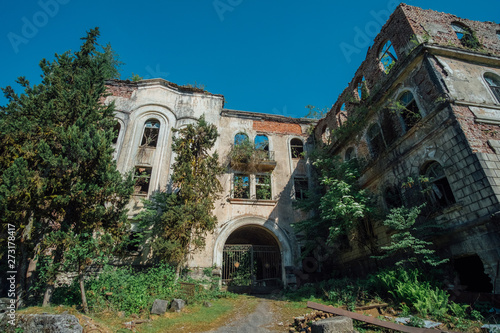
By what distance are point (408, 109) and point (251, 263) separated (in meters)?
10.6

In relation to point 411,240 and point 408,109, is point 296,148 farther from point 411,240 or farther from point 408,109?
point 411,240

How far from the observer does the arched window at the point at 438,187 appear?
25.9 feet

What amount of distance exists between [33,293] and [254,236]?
11527mm

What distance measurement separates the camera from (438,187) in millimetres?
8164

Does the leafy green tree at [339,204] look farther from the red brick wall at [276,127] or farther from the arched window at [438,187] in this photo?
the red brick wall at [276,127]

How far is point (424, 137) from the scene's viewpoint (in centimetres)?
852

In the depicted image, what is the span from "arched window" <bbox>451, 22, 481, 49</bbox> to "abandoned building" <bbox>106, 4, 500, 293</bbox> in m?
0.06

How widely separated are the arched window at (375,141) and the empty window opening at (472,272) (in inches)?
194

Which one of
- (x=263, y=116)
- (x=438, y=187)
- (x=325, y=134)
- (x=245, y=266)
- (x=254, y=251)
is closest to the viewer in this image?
(x=438, y=187)

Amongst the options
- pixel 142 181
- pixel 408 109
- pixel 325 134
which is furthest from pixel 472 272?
pixel 142 181

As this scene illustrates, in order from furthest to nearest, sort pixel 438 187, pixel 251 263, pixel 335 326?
pixel 251 263, pixel 438 187, pixel 335 326

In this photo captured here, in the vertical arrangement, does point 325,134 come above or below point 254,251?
above

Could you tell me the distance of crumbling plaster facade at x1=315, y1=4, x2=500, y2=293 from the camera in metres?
6.80

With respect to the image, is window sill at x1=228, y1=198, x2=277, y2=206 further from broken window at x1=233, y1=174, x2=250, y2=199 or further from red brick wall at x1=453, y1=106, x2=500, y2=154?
red brick wall at x1=453, y1=106, x2=500, y2=154
